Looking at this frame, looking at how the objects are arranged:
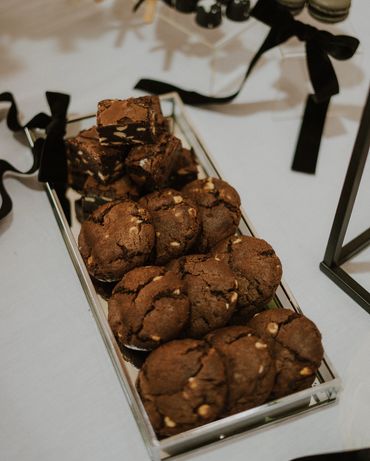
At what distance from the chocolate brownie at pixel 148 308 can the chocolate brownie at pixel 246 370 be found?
75 mm

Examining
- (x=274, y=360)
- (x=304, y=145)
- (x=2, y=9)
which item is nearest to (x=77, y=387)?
(x=274, y=360)

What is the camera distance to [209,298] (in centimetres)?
94

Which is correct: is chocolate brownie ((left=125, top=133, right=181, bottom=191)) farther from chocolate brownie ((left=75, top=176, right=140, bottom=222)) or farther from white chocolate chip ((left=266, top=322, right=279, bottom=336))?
white chocolate chip ((left=266, top=322, right=279, bottom=336))

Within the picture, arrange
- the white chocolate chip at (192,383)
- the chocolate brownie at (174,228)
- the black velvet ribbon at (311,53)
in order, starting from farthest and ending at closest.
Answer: the black velvet ribbon at (311,53)
the chocolate brownie at (174,228)
the white chocolate chip at (192,383)

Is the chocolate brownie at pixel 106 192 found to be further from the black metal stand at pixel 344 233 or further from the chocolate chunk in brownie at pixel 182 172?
the black metal stand at pixel 344 233

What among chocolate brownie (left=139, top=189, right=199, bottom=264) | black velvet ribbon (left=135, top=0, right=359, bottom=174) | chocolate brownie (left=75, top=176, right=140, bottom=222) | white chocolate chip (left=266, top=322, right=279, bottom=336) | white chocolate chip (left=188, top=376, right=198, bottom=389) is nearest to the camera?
white chocolate chip (left=188, top=376, right=198, bottom=389)

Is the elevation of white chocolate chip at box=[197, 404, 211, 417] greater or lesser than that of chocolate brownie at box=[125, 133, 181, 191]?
lesser

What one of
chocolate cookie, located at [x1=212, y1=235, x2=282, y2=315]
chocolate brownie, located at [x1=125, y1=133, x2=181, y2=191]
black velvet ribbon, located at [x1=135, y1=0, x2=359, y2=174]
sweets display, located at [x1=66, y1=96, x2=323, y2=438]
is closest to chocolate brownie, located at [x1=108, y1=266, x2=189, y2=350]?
sweets display, located at [x1=66, y1=96, x2=323, y2=438]

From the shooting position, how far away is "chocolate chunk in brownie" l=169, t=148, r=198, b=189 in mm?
1217

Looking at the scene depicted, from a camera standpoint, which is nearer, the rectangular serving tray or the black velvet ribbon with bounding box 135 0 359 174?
the rectangular serving tray

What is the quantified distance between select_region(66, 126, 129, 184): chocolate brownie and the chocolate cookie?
0.94 feet

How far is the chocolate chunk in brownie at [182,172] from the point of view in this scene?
3.99ft

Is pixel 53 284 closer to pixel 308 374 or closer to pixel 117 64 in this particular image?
pixel 308 374

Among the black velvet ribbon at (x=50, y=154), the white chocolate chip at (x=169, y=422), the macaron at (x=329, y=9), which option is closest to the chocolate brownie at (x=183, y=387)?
the white chocolate chip at (x=169, y=422)
